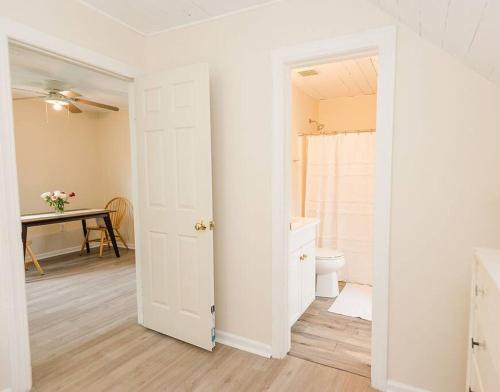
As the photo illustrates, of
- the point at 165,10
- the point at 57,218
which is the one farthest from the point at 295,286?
the point at 57,218

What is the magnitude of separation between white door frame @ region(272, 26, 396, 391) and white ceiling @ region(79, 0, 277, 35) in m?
0.47

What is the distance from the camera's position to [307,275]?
2.84 metres

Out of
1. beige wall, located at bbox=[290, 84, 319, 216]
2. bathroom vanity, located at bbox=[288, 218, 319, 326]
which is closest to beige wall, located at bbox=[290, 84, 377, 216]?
beige wall, located at bbox=[290, 84, 319, 216]

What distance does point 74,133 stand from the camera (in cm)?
529

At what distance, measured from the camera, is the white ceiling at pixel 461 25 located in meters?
0.99

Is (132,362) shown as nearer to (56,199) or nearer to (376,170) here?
(376,170)

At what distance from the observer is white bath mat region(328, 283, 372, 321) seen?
A: 2.86 metres

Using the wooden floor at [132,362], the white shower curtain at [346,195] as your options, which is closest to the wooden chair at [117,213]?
the wooden floor at [132,362]

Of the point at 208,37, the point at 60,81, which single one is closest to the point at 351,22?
the point at 208,37

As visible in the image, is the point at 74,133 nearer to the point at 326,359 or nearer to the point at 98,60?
the point at 98,60

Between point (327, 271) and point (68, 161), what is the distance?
4.58m

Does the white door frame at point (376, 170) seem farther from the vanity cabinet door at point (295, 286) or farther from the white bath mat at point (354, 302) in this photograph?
the white bath mat at point (354, 302)

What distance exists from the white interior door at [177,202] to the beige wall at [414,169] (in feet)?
0.82

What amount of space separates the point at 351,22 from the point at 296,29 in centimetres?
34
